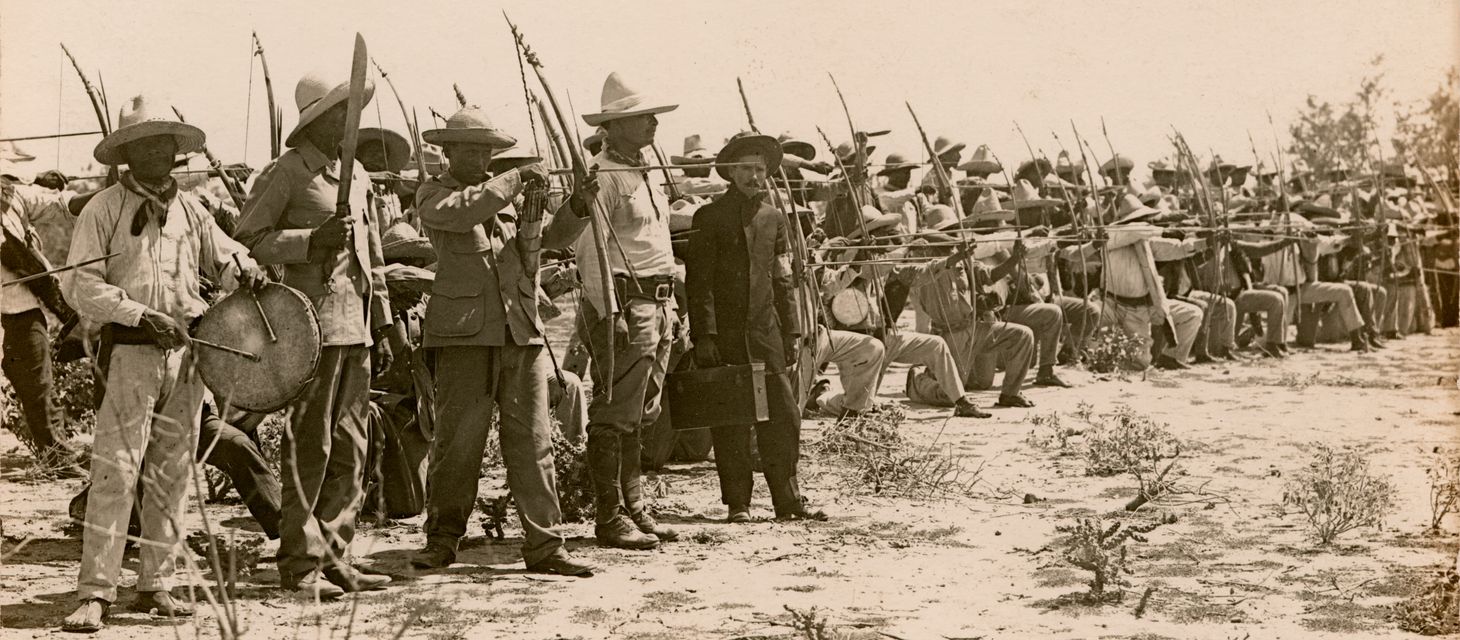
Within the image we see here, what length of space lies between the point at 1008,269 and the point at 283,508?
6.95 meters

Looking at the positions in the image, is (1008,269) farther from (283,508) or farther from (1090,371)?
(283,508)

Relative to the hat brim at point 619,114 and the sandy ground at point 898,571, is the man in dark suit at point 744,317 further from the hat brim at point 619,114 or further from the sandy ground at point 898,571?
the hat brim at point 619,114

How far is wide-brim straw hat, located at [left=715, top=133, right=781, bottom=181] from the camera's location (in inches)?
302

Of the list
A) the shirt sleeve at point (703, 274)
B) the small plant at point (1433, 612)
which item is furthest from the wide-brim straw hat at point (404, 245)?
the small plant at point (1433, 612)

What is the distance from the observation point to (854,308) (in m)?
11.0

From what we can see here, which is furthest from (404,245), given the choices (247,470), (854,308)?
(854,308)

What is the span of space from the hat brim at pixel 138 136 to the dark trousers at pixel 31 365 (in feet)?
9.78

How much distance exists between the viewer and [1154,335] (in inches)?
583

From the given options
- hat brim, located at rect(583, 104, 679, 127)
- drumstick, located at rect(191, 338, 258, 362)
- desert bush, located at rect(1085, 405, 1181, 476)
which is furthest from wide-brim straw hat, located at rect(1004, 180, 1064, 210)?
drumstick, located at rect(191, 338, 258, 362)

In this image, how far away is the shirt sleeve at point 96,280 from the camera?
515 centimetres

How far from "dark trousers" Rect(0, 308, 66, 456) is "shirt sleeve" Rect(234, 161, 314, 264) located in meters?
2.95

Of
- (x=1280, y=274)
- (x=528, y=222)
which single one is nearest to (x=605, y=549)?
(x=528, y=222)

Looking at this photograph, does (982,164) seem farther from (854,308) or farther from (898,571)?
(898,571)

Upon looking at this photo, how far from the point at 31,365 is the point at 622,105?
362cm
